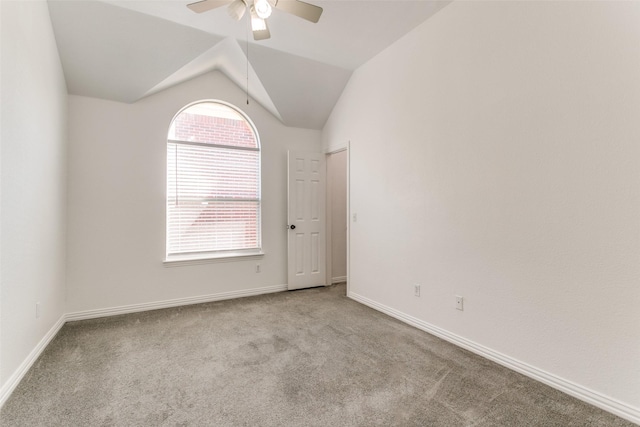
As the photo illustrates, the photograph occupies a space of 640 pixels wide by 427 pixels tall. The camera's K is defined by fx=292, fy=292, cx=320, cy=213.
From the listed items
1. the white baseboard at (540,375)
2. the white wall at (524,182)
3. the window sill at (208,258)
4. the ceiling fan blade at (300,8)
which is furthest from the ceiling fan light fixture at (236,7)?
the white baseboard at (540,375)

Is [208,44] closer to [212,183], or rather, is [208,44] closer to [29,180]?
[212,183]

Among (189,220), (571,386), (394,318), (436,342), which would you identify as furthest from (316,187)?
(571,386)

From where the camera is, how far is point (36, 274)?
93.0 inches

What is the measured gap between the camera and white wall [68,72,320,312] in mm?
3211

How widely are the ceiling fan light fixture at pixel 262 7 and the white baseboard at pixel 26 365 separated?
113 inches

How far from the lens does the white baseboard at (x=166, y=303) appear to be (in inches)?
127

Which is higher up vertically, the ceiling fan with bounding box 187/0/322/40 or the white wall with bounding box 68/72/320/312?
the ceiling fan with bounding box 187/0/322/40

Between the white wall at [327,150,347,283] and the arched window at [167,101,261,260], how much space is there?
4.10ft

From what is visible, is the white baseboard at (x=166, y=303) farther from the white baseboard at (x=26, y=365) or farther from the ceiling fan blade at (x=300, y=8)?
the ceiling fan blade at (x=300, y=8)

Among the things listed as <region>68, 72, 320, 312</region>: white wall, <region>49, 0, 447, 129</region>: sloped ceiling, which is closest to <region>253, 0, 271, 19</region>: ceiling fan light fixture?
<region>49, 0, 447, 129</region>: sloped ceiling

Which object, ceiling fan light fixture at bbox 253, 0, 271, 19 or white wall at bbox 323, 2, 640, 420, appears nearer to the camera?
white wall at bbox 323, 2, 640, 420

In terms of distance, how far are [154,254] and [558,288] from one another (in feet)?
12.9

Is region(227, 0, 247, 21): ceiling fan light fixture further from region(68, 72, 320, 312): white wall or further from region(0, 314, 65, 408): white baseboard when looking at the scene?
region(0, 314, 65, 408): white baseboard

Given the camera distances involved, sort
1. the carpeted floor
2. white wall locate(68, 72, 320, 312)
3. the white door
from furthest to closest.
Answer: the white door → white wall locate(68, 72, 320, 312) → the carpeted floor
